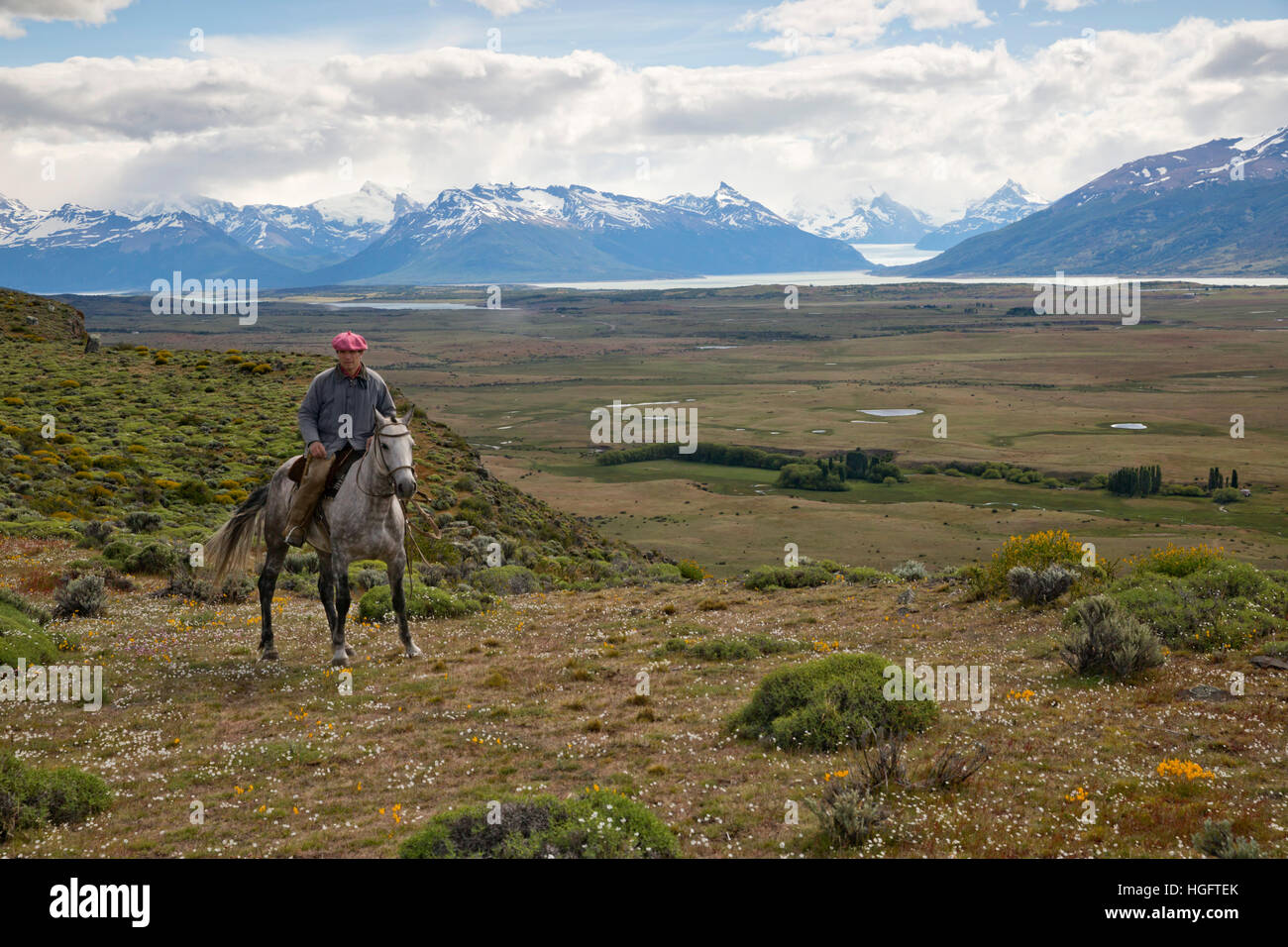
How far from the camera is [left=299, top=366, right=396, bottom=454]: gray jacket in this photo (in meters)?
13.8

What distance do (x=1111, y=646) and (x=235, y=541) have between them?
1428cm

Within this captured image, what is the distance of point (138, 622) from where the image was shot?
17406 millimetres

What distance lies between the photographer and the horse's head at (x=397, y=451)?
13.2 metres

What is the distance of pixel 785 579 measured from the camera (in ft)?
75.2

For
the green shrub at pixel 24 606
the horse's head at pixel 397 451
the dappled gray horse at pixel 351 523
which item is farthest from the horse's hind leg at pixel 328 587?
the green shrub at pixel 24 606

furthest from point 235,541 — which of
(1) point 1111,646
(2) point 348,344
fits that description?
(1) point 1111,646

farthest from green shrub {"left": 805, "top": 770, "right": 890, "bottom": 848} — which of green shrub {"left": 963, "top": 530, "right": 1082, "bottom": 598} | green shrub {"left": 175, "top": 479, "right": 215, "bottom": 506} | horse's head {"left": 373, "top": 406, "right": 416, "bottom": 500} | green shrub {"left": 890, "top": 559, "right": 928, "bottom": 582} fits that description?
green shrub {"left": 175, "top": 479, "right": 215, "bottom": 506}

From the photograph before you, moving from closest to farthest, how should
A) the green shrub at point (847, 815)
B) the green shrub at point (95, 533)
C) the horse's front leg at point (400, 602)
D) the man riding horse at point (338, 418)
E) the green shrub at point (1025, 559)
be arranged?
the green shrub at point (847, 815) → the man riding horse at point (338, 418) → the horse's front leg at point (400, 602) → the green shrub at point (1025, 559) → the green shrub at point (95, 533)

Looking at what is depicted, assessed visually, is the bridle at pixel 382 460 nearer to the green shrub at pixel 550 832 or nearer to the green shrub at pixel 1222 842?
the green shrub at pixel 550 832

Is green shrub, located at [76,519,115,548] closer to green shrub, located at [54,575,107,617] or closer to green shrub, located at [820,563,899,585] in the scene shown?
green shrub, located at [54,575,107,617]

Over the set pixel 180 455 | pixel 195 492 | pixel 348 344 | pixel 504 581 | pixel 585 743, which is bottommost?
pixel 504 581

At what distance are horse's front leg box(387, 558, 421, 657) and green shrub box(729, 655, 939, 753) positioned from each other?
20.0 ft

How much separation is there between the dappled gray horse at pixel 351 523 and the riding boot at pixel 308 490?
0.64 ft

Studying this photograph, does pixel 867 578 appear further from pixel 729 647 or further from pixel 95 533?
pixel 95 533
